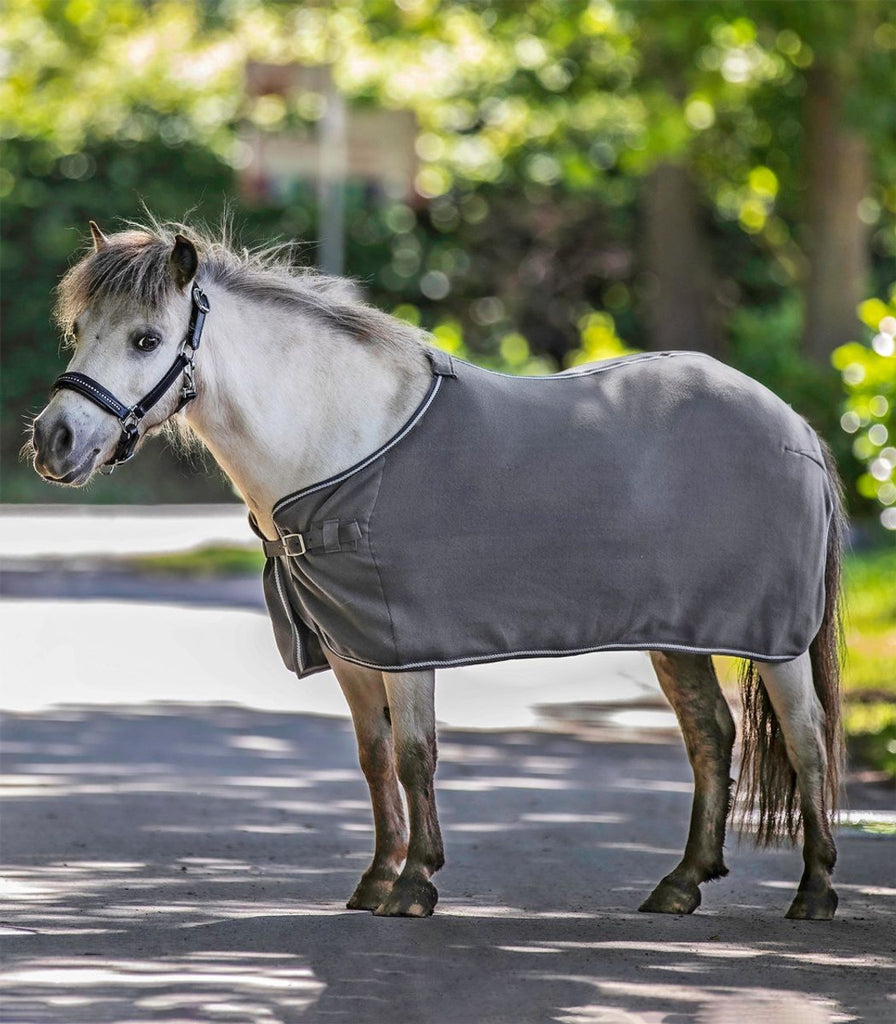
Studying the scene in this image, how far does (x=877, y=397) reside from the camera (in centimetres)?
1005

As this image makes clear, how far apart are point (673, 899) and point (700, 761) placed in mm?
512

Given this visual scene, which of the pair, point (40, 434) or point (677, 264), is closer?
point (40, 434)

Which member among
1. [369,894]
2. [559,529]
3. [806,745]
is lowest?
[369,894]

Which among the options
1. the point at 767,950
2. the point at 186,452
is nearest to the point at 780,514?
the point at 767,950

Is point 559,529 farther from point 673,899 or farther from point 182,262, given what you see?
point 182,262

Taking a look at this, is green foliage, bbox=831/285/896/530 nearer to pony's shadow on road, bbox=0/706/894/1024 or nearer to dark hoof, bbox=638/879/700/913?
pony's shadow on road, bbox=0/706/894/1024

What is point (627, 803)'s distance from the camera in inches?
321

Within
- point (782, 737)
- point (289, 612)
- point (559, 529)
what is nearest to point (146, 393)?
point (289, 612)

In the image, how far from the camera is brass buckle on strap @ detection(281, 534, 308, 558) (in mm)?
5887

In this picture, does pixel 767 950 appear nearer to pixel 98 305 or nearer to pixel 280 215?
pixel 98 305

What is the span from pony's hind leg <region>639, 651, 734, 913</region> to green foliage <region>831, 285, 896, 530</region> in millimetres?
3698

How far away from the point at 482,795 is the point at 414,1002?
3344mm

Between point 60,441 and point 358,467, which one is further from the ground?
point 60,441

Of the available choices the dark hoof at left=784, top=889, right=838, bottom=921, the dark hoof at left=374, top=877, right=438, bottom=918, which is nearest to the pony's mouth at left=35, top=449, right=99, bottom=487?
the dark hoof at left=374, top=877, right=438, bottom=918
